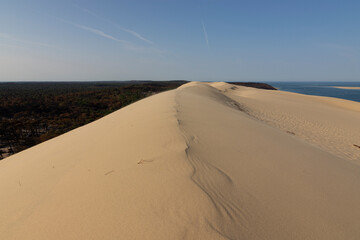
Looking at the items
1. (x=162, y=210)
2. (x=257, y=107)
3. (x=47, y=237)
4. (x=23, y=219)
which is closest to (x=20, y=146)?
(x=23, y=219)

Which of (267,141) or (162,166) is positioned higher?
(162,166)

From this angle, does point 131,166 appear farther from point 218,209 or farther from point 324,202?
point 324,202

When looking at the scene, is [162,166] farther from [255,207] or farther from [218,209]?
[255,207]

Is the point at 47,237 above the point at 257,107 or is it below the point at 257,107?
above

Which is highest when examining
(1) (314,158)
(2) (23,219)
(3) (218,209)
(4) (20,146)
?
(3) (218,209)

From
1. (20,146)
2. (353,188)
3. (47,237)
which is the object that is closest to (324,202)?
(353,188)

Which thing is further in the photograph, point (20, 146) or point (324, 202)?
point (20, 146)

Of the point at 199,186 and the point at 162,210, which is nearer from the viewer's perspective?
the point at 162,210

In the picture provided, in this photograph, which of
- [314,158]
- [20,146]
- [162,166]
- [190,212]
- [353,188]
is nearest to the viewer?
[190,212]

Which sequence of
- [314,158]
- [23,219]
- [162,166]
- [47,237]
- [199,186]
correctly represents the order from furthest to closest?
[314,158] < [162,166] < [199,186] < [23,219] < [47,237]
